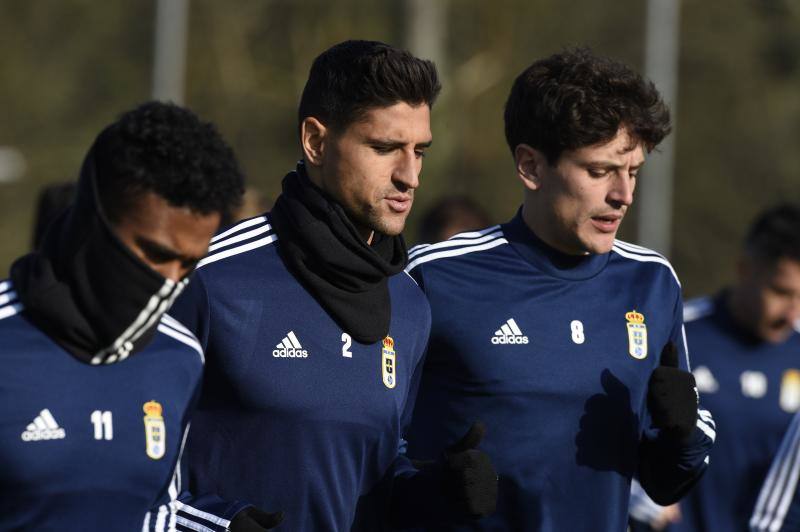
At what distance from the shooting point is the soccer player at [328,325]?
4523 mm

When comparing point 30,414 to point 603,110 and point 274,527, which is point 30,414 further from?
point 603,110

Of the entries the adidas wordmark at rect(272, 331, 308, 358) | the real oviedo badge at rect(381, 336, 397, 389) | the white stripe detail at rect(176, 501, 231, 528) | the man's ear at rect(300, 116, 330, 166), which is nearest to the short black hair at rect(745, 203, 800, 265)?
the real oviedo badge at rect(381, 336, 397, 389)

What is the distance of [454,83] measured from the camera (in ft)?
103

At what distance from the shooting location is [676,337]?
17.9 ft

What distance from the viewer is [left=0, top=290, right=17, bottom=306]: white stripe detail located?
3.91 metres

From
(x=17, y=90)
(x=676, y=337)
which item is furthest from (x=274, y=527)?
(x=17, y=90)

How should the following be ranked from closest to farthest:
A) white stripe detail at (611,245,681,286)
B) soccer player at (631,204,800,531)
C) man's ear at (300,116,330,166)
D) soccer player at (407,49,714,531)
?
1. man's ear at (300,116,330,166)
2. soccer player at (407,49,714,531)
3. white stripe detail at (611,245,681,286)
4. soccer player at (631,204,800,531)

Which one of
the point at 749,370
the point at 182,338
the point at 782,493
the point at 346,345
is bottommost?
the point at 782,493

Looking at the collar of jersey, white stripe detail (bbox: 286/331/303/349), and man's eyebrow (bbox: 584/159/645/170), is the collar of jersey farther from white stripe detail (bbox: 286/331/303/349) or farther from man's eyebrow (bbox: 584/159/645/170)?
white stripe detail (bbox: 286/331/303/349)

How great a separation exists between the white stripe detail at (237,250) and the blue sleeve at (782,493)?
3.23 metres

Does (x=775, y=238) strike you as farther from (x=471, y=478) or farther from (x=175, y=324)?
(x=175, y=324)

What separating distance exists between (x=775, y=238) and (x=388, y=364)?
10.5 feet

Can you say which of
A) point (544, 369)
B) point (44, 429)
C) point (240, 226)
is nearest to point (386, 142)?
point (240, 226)

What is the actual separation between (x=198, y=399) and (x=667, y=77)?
21.3 m
